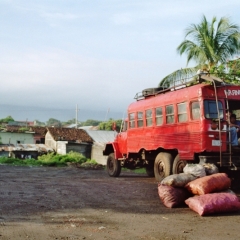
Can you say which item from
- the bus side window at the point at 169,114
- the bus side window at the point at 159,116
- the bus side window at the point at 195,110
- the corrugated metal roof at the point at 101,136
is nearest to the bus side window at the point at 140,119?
the bus side window at the point at 159,116

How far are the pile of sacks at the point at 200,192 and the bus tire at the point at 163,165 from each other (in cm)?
327

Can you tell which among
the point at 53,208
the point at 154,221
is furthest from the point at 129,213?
the point at 53,208

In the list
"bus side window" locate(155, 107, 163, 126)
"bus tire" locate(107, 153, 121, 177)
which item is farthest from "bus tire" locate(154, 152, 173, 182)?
"bus tire" locate(107, 153, 121, 177)

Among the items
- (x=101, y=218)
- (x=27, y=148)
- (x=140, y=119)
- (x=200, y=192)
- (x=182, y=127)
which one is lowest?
(x=101, y=218)

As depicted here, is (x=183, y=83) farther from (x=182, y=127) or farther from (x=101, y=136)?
(x=101, y=136)

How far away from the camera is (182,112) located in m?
12.1

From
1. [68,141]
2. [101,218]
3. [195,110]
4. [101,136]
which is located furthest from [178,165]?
[101,136]

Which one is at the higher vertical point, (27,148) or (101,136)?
(101,136)

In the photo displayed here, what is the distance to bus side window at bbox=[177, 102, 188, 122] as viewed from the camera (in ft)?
39.0

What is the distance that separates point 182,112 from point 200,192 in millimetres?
4152

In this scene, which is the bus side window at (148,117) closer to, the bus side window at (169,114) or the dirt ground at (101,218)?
the bus side window at (169,114)

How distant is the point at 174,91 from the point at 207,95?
71.8 inches

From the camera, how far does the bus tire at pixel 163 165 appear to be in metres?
12.6

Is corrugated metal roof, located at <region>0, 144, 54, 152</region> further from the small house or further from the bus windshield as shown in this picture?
the bus windshield
